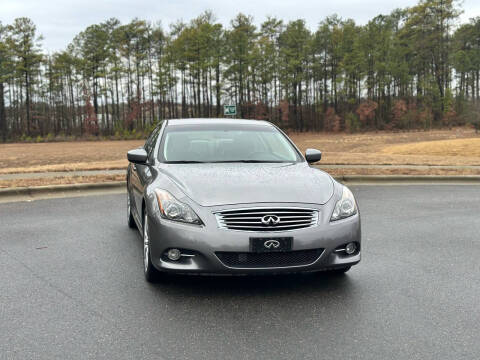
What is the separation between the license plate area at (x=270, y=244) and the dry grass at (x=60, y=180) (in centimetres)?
865

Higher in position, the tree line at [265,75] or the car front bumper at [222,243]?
the tree line at [265,75]

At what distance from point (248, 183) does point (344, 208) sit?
34.0 inches

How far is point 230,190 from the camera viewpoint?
4.45m

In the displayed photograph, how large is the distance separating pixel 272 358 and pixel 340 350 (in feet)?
1.48

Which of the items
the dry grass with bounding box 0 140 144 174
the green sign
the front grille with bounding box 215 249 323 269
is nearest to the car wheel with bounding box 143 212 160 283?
the front grille with bounding box 215 249 323 269

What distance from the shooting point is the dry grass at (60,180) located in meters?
11.6

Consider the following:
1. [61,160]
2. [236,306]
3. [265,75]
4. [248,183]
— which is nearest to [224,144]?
[248,183]

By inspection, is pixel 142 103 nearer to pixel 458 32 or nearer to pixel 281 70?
pixel 281 70

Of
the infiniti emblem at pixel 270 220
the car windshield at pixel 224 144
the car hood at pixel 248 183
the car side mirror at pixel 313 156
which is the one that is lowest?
the infiniti emblem at pixel 270 220

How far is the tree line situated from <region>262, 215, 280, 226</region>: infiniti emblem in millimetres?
67988

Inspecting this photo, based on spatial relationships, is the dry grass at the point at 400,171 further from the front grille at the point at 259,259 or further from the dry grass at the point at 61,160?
the front grille at the point at 259,259

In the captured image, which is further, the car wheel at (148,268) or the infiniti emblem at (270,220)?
the car wheel at (148,268)

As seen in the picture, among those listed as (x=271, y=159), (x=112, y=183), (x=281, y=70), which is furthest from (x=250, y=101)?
(x=271, y=159)

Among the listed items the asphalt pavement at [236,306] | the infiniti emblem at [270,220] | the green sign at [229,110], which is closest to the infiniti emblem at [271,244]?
the infiniti emblem at [270,220]
